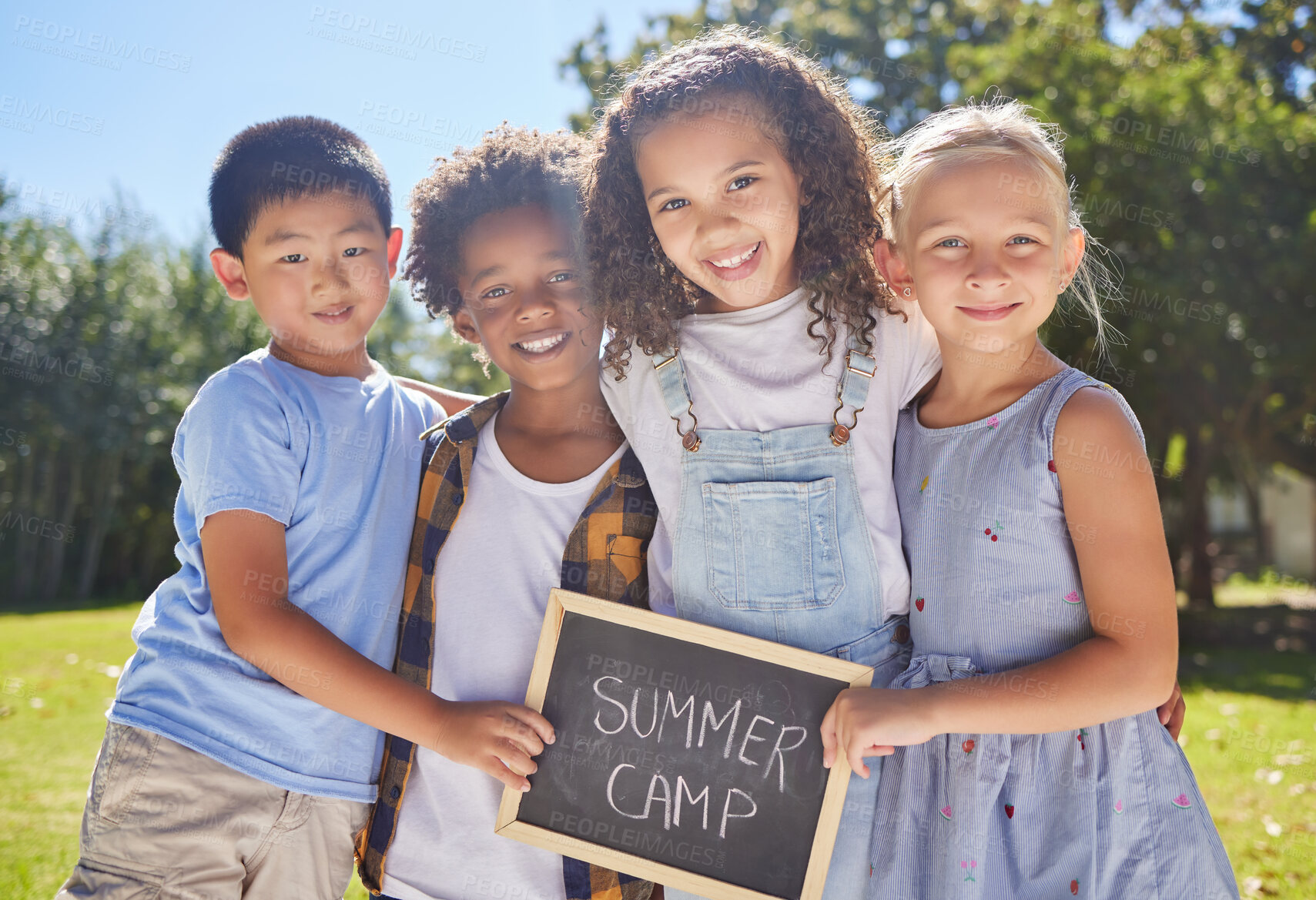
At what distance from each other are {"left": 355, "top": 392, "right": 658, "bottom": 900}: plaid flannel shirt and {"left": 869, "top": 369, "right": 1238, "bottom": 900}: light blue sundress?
67cm

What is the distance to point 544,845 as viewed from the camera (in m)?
2.00

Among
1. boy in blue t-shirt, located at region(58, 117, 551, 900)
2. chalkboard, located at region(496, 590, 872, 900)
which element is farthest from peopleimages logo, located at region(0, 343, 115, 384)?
chalkboard, located at region(496, 590, 872, 900)

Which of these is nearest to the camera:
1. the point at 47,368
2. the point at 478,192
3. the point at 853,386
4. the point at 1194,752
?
the point at 853,386

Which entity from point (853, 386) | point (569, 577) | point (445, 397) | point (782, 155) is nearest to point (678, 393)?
point (853, 386)

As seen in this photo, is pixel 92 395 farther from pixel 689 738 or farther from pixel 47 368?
pixel 689 738

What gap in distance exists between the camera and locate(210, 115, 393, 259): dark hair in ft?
7.57

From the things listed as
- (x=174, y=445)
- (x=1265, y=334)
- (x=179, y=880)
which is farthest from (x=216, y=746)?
(x=1265, y=334)

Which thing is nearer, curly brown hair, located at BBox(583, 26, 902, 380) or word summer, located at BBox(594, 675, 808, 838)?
word summer, located at BBox(594, 675, 808, 838)

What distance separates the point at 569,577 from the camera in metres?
2.21

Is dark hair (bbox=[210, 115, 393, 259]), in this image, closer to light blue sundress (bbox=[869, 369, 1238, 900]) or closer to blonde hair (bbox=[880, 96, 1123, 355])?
blonde hair (bbox=[880, 96, 1123, 355])

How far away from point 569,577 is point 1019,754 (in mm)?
1077

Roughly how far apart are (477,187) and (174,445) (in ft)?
3.45

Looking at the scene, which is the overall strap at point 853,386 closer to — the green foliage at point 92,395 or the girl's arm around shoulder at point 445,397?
the girl's arm around shoulder at point 445,397

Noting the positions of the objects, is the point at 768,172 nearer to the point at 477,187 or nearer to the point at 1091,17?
the point at 477,187
